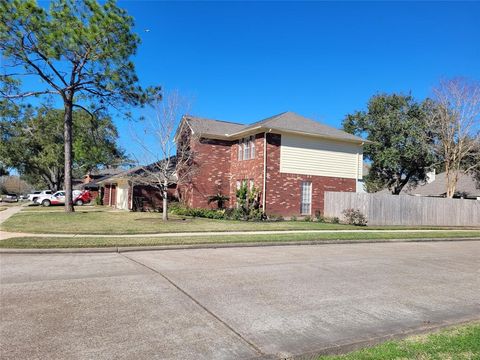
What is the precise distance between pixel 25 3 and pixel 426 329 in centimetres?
2313

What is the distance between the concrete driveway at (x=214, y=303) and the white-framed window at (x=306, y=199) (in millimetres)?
15178

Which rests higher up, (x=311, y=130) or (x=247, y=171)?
(x=311, y=130)

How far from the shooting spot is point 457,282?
27.1ft

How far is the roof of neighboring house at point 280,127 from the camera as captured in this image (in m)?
25.1

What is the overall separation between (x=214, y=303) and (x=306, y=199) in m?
20.5

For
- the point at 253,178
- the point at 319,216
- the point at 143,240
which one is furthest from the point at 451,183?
the point at 143,240

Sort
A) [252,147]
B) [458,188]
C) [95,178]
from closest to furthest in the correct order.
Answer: [252,147], [458,188], [95,178]

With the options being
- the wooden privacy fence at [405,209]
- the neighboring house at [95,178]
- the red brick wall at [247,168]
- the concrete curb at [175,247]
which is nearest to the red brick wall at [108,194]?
the neighboring house at [95,178]

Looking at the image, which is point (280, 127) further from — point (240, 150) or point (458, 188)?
point (458, 188)

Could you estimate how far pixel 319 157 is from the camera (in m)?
26.3

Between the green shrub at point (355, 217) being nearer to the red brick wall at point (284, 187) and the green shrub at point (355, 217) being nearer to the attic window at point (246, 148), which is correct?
the red brick wall at point (284, 187)

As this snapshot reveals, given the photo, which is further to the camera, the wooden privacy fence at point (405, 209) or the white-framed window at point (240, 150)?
the white-framed window at point (240, 150)

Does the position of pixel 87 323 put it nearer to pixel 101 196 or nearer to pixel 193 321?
pixel 193 321

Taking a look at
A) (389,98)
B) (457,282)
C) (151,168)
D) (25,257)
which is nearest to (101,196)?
(151,168)
